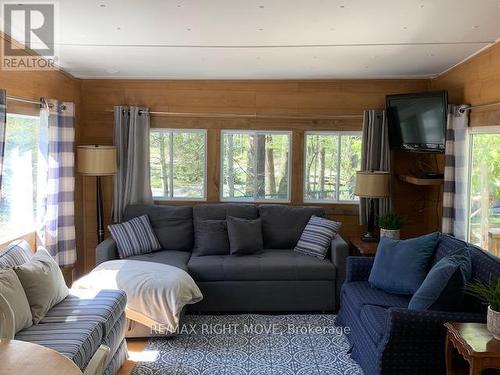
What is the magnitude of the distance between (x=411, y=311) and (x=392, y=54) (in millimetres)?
2320

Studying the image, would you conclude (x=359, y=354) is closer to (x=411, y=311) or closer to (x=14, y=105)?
(x=411, y=311)

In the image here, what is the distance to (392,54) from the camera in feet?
13.4

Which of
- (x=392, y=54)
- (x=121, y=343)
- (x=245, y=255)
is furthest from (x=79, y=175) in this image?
(x=392, y=54)

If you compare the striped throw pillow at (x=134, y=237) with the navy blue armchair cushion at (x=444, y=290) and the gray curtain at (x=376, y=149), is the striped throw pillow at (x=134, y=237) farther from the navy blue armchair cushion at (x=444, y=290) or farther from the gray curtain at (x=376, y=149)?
the navy blue armchair cushion at (x=444, y=290)

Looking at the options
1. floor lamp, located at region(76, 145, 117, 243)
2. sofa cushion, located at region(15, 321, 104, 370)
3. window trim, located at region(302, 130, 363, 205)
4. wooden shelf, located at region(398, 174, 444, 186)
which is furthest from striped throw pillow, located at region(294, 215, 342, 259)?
sofa cushion, located at region(15, 321, 104, 370)

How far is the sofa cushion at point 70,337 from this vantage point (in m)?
2.62

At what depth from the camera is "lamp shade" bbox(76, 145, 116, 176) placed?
Answer: 4945mm

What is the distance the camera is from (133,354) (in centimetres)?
362

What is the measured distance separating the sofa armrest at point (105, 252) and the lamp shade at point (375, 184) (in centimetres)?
261

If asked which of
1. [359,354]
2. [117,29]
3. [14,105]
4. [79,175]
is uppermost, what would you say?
[117,29]

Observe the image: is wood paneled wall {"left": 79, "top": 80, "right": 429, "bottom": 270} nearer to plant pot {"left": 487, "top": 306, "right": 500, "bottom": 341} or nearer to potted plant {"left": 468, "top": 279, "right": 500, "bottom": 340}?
potted plant {"left": 468, "top": 279, "right": 500, "bottom": 340}

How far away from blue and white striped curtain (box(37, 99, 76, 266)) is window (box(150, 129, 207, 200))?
997 mm

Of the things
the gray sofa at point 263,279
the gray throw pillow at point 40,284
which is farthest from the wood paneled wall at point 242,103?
the gray throw pillow at point 40,284

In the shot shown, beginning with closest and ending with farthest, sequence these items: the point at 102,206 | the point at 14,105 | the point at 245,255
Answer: the point at 14,105 < the point at 245,255 < the point at 102,206
